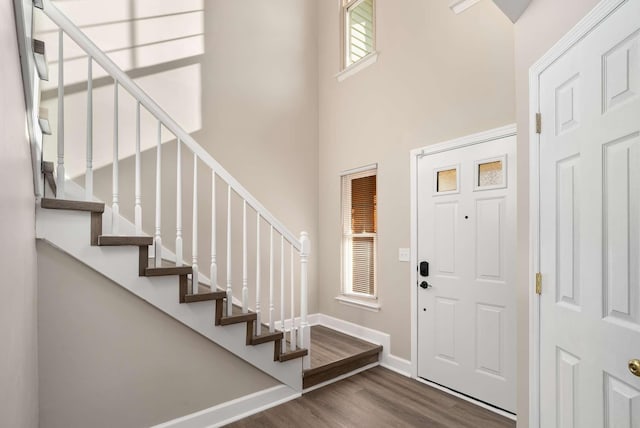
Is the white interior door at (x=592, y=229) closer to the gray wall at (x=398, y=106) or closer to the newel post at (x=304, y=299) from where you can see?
the gray wall at (x=398, y=106)

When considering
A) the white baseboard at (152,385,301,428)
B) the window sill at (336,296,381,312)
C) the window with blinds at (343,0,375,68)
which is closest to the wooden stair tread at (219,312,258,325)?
the white baseboard at (152,385,301,428)

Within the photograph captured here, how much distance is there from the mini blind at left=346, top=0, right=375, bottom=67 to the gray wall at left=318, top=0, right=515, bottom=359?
0.15 meters

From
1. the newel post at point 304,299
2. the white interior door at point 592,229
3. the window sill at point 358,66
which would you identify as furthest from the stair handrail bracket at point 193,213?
the window sill at point 358,66

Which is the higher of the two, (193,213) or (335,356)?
(193,213)

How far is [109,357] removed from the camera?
6.71 ft

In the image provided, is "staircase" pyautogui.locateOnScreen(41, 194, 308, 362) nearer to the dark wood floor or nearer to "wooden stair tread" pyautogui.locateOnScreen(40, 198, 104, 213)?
"wooden stair tread" pyautogui.locateOnScreen(40, 198, 104, 213)

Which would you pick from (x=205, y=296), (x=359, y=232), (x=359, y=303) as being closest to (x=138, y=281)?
(x=205, y=296)

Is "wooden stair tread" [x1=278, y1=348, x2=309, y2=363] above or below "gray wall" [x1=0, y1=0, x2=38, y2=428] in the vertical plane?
below

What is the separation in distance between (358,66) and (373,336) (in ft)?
9.84

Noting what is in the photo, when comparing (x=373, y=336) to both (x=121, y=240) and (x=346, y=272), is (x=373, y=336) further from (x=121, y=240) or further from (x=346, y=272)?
(x=121, y=240)

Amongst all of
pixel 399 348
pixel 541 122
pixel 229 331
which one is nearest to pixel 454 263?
pixel 399 348

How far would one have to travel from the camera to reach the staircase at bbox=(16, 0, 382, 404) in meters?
1.92

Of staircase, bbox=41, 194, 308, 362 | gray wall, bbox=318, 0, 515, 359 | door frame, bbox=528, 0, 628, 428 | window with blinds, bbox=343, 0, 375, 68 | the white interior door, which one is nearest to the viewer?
the white interior door

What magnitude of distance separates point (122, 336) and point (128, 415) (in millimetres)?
516
